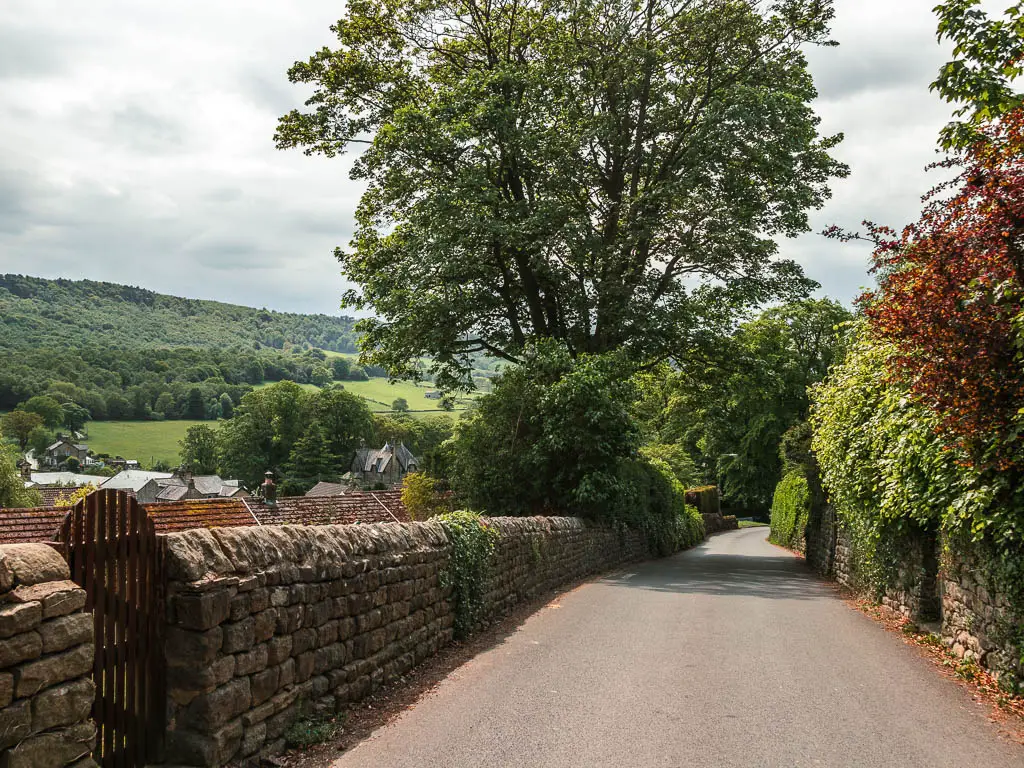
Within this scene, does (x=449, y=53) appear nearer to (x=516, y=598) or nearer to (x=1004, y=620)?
(x=516, y=598)

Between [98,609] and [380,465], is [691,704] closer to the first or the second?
[98,609]

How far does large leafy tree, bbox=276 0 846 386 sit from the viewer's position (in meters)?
20.6

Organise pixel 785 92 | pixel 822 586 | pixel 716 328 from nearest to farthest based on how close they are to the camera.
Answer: pixel 822 586 → pixel 785 92 → pixel 716 328

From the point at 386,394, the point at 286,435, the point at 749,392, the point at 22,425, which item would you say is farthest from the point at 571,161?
the point at 386,394

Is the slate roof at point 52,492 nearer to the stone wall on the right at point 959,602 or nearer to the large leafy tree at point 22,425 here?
the stone wall on the right at point 959,602

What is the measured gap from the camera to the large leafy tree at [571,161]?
20594mm

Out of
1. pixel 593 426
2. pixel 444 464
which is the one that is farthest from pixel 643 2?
pixel 444 464

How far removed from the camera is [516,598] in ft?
40.3

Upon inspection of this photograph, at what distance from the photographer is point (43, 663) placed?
3.64 metres

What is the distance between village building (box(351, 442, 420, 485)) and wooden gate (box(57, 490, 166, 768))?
8485cm

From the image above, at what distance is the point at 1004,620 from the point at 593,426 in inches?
495

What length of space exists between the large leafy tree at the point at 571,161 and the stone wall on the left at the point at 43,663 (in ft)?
54.9

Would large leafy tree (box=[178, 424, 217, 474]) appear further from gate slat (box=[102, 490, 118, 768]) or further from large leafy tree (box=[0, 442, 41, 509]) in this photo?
gate slat (box=[102, 490, 118, 768])

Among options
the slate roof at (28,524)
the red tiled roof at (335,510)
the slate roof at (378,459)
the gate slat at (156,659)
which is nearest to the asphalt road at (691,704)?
the gate slat at (156,659)
